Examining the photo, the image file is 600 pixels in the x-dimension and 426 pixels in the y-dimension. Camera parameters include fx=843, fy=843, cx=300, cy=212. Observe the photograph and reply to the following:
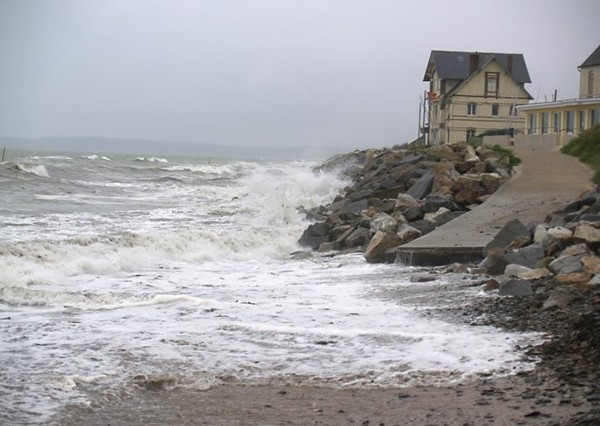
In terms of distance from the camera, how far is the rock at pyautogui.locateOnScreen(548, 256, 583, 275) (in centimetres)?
984

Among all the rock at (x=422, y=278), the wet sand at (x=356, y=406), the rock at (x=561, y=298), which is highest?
the rock at (x=561, y=298)

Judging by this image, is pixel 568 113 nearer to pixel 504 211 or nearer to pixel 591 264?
pixel 504 211

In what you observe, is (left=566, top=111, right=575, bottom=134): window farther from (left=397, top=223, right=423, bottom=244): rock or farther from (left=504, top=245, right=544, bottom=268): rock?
(left=504, top=245, right=544, bottom=268): rock

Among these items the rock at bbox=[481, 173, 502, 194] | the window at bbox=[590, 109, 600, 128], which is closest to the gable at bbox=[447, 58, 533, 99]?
the window at bbox=[590, 109, 600, 128]

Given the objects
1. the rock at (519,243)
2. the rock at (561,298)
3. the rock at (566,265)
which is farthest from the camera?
the rock at (519,243)

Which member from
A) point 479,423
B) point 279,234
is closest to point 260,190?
point 279,234

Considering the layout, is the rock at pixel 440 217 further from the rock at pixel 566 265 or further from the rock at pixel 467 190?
the rock at pixel 566 265

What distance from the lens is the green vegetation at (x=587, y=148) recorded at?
76.7ft

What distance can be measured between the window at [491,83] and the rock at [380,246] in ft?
120

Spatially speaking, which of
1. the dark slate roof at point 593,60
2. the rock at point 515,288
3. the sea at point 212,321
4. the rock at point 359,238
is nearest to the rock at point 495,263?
the sea at point 212,321

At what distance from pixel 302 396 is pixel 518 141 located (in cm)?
3049

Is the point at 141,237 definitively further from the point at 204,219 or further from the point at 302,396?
the point at 302,396

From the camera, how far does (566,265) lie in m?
10.1

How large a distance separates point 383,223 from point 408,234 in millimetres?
1536
